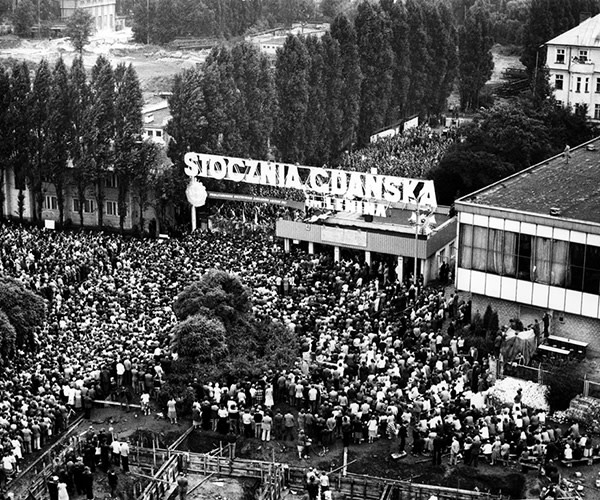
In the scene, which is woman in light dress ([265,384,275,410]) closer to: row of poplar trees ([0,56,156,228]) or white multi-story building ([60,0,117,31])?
row of poplar trees ([0,56,156,228])

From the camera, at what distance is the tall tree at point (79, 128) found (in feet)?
231

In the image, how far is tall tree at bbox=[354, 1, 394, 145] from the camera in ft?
297

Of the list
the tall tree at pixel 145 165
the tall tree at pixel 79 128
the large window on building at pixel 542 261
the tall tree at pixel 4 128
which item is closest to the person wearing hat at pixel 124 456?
the large window on building at pixel 542 261

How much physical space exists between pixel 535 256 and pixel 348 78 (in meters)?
40.4

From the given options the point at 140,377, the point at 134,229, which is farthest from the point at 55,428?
the point at 134,229

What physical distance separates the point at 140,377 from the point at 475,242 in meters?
16.1

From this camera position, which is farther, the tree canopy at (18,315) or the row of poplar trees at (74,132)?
the row of poplar trees at (74,132)

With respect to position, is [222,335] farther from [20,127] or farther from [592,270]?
[20,127]

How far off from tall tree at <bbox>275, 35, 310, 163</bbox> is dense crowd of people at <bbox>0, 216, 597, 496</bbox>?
20.8 meters

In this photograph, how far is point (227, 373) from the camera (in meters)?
44.5

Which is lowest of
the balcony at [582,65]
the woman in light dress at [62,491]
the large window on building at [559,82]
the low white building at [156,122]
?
the woman in light dress at [62,491]

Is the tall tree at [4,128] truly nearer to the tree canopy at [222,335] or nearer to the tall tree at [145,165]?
the tall tree at [145,165]

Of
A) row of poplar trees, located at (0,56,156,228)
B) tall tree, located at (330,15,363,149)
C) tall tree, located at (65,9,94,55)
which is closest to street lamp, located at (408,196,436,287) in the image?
row of poplar trees, located at (0,56,156,228)

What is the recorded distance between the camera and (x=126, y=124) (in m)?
70.5
